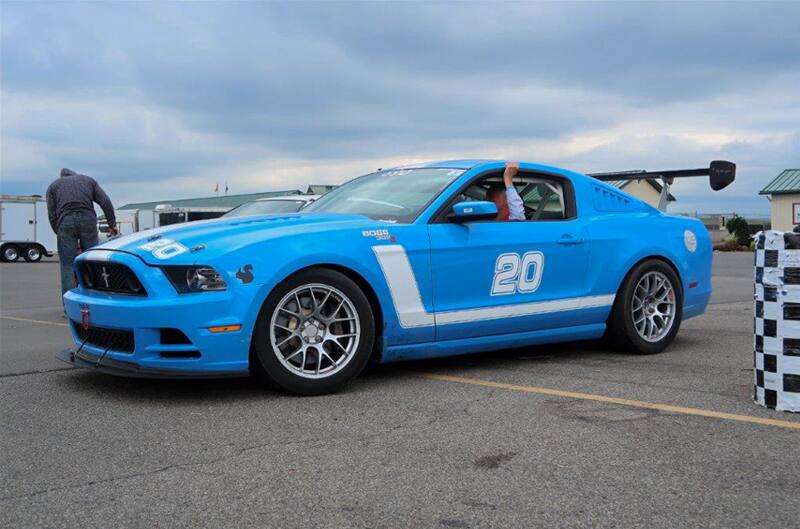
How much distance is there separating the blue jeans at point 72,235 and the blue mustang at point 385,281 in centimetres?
426

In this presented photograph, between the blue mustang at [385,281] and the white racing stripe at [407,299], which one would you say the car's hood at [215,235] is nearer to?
the blue mustang at [385,281]

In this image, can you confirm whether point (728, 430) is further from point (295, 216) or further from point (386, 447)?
point (295, 216)

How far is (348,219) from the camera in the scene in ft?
17.3

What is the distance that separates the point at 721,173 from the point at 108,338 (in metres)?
5.27

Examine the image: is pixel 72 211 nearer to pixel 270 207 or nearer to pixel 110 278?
pixel 270 207

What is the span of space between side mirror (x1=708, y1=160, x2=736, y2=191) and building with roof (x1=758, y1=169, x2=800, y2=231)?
44.4m

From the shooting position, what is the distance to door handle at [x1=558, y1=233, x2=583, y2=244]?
5934 mm

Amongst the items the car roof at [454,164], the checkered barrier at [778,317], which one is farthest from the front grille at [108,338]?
the checkered barrier at [778,317]

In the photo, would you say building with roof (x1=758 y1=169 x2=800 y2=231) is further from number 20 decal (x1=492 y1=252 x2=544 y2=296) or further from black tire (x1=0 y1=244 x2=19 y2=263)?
number 20 decal (x1=492 y1=252 x2=544 y2=296)

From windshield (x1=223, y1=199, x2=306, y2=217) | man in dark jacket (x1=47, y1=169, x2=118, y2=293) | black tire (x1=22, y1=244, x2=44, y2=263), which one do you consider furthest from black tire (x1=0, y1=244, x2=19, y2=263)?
man in dark jacket (x1=47, y1=169, x2=118, y2=293)

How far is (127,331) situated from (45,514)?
1760mm

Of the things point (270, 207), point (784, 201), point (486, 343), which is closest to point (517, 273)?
point (486, 343)

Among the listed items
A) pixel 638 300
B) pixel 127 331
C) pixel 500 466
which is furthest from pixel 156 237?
pixel 638 300

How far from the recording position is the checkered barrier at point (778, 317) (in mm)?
4316
